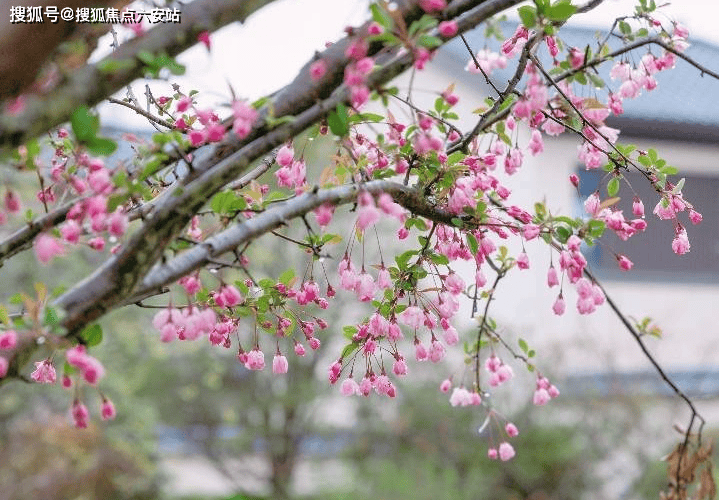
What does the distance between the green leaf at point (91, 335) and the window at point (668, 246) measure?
917cm

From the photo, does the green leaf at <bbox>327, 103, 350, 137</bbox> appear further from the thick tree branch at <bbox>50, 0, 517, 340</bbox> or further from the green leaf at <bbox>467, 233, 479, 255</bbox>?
the green leaf at <bbox>467, 233, 479, 255</bbox>

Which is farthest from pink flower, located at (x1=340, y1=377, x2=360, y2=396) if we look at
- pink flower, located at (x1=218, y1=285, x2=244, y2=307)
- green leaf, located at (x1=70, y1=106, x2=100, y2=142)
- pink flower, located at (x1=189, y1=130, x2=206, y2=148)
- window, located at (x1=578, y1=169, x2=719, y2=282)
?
window, located at (x1=578, y1=169, x2=719, y2=282)

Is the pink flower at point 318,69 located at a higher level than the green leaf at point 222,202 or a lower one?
higher

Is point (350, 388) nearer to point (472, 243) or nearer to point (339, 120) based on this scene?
point (472, 243)

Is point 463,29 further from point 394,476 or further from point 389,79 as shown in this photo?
point 394,476

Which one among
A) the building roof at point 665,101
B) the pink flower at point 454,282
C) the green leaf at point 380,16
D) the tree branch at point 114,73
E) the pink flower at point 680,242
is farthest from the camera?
the building roof at point 665,101

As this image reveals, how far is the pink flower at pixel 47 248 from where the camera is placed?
1580 millimetres

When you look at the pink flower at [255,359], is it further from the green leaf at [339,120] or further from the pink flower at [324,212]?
the green leaf at [339,120]

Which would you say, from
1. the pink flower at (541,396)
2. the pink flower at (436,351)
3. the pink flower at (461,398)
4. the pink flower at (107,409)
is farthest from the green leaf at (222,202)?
the pink flower at (541,396)

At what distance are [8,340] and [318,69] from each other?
0.68 metres

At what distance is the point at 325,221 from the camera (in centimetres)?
178

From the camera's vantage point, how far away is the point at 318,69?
5.23ft

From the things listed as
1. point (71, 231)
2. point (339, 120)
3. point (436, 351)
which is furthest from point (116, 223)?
point (436, 351)

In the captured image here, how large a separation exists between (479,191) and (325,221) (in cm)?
55
